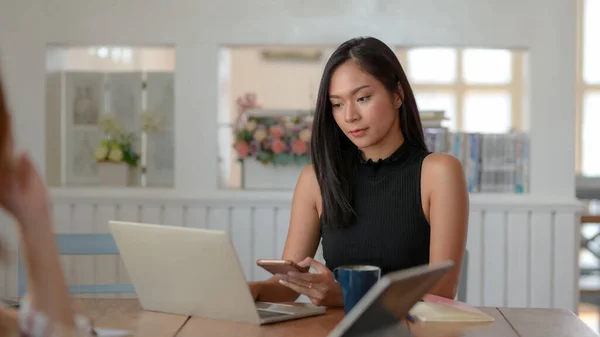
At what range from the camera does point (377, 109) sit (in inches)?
84.3

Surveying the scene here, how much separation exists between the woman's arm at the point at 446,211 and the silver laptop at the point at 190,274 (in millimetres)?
428

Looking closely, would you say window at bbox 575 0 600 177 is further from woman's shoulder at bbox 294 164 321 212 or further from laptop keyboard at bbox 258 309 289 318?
laptop keyboard at bbox 258 309 289 318

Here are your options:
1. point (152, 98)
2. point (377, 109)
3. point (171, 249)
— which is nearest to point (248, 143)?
point (152, 98)

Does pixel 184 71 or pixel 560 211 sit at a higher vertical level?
pixel 184 71

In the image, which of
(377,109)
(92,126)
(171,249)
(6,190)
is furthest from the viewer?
Result: (92,126)

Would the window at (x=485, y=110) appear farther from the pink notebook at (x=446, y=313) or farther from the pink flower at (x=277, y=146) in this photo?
the pink notebook at (x=446, y=313)

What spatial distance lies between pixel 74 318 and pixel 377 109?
4.83ft

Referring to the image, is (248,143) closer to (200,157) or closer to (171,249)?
(200,157)

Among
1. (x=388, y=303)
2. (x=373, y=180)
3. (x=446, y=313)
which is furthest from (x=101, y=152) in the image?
(x=388, y=303)

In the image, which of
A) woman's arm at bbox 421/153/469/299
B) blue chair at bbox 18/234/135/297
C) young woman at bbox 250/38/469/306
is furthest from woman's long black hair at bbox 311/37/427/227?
blue chair at bbox 18/234/135/297

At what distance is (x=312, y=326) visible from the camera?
1602 millimetres

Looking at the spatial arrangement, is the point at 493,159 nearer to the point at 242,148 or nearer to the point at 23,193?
the point at 242,148

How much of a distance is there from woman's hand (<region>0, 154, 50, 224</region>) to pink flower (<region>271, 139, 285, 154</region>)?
289cm

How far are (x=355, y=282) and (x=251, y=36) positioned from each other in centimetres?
234
